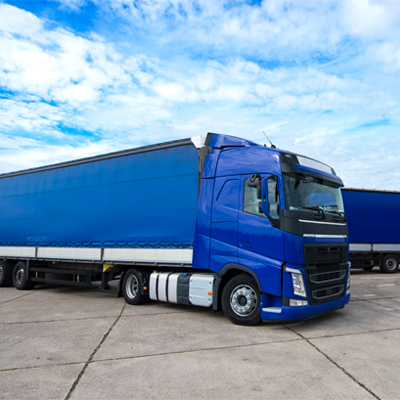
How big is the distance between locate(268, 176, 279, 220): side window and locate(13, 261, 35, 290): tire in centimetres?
827

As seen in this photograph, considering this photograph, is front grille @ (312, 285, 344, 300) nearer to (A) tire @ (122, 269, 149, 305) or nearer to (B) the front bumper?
(B) the front bumper

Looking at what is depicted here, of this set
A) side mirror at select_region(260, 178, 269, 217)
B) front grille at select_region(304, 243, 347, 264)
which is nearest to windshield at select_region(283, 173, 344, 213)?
side mirror at select_region(260, 178, 269, 217)

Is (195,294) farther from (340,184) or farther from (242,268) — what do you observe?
(340,184)

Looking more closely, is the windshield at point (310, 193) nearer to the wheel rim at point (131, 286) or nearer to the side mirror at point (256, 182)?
the side mirror at point (256, 182)

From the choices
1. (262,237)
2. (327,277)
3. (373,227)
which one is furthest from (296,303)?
(373,227)

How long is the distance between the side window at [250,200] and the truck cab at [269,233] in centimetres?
2

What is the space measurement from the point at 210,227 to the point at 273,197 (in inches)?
52.9

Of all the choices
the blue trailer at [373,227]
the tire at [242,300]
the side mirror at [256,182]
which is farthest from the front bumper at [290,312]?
the blue trailer at [373,227]

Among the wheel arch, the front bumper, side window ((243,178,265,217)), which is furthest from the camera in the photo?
the wheel arch

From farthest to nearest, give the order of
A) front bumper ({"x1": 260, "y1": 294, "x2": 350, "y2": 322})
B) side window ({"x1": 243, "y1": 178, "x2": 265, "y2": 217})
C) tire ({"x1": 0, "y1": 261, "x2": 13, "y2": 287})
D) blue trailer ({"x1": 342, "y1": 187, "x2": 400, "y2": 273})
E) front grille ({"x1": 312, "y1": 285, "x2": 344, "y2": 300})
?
blue trailer ({"x1": 342, "y1": 187, "x2": 400, "y2": 273}) < tire ({"x1": 0, "y1": 261, "x2": 13, "y2": 287}) < side window ({"x1": 243, "y1": 178, "x2": 265, "y2": 217}) < front grille ({"x1": 312, "y1": 285, "x2": 344, "y2": 300}) < front bumper ({"x1": 260, "y1": 294, "x2": 350, "y2": 322})

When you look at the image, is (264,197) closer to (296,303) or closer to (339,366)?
(296,303)

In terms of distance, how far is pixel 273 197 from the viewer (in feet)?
19.3

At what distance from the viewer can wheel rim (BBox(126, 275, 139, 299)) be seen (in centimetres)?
824

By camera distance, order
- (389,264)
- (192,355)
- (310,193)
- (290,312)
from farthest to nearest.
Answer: (389,264), (310,193), (290,312), (192,355)
